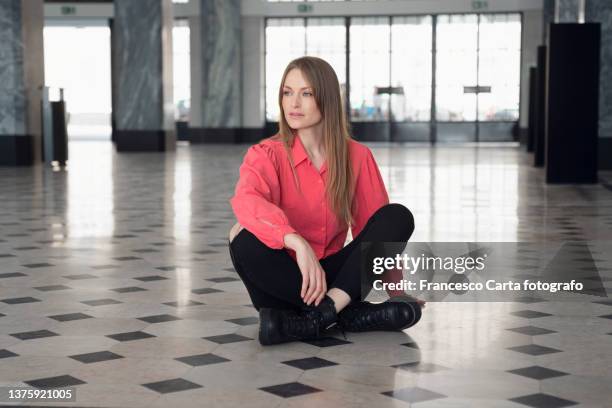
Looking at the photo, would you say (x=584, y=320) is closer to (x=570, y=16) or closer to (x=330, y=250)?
(x=330, y=250)

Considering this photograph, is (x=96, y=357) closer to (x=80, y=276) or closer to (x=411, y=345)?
(x=411, y=345)

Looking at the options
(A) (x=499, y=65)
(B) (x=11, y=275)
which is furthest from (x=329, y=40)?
(B) (x=11, y=275)

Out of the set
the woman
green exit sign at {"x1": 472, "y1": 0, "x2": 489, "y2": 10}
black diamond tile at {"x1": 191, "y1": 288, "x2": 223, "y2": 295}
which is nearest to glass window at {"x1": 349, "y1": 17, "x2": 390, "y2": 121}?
green exit sign at {"x1": 472, "y1": 0, "x2": 489, "y2": 10}

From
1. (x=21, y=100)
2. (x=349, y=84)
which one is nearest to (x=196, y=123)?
(x=349, y=84)

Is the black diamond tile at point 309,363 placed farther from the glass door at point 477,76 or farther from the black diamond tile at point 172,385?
the glass door at point 477,76

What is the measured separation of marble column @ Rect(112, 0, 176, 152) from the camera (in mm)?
28391

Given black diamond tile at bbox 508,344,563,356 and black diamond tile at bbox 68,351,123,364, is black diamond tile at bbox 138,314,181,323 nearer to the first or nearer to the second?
black diamond tile at bbox 68,351,123,364

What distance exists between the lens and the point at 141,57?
28.4m

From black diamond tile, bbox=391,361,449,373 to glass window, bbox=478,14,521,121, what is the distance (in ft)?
109

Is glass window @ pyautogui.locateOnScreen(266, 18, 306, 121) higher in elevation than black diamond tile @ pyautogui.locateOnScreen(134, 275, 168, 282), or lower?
higher

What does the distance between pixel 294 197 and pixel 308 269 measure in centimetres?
56

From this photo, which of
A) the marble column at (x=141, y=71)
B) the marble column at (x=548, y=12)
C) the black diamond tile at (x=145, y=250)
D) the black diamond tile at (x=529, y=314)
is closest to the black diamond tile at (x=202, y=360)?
the black diamond tile at (x=529, y=314)

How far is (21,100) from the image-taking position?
2081 cm

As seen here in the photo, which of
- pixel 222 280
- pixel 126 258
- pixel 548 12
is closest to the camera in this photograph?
pixel 222 280
